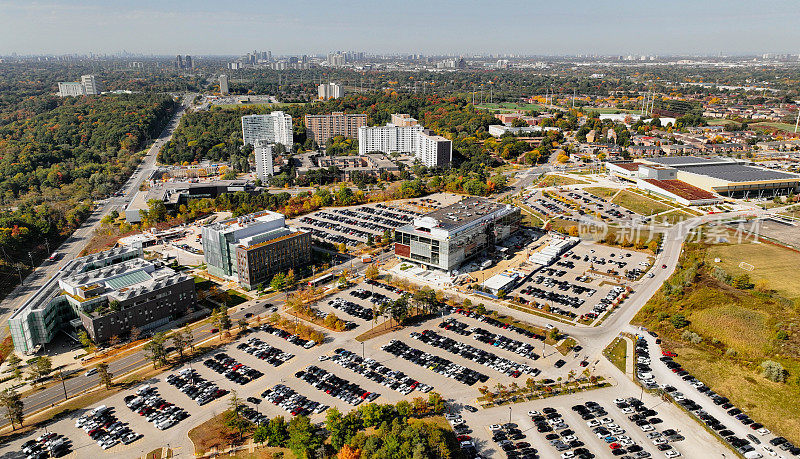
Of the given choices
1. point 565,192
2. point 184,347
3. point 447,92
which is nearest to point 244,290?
point 184,347

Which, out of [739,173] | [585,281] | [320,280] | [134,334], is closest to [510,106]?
[739,173]

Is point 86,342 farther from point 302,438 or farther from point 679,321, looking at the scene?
point 679,321

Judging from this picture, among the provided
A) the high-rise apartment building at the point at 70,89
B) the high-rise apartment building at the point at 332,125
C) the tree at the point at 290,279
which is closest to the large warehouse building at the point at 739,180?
the tree at the point at 290,279

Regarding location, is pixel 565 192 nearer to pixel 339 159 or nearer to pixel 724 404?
pixel 339 159

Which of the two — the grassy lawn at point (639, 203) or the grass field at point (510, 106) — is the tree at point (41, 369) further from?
the grass field at point (510, 106)

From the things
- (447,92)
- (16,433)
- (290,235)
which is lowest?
(16,433)

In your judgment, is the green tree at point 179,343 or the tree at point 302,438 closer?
the tree at point 302,438

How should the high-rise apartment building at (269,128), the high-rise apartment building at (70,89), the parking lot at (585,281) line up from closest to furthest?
the parking lot at (585,281), the high-rise apartment building at (269,128), the high-rise apartment building at (70,89)
